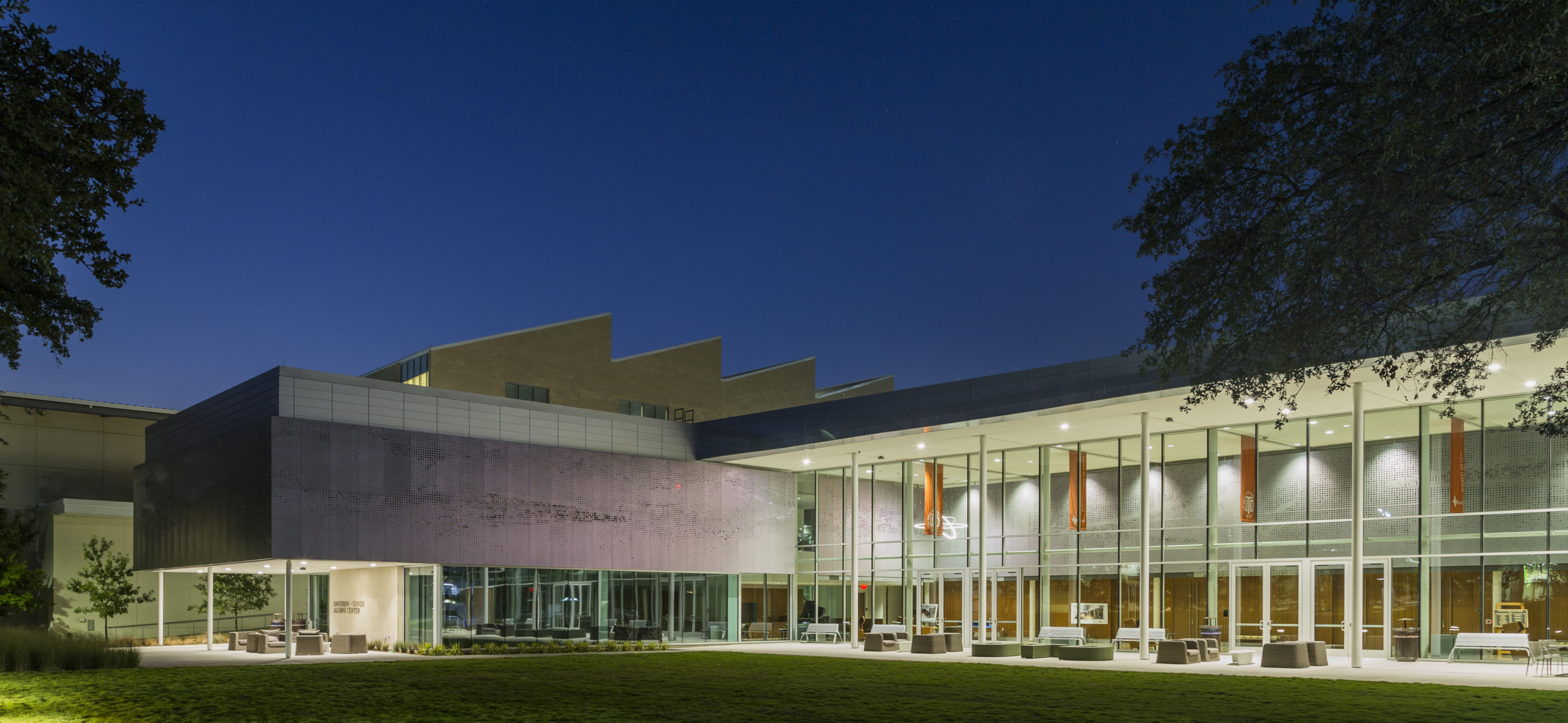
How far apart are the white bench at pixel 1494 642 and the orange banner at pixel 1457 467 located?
2.58 m

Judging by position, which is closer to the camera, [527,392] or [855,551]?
A: [855,551]

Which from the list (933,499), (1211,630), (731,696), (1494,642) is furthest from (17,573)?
(1494,642)

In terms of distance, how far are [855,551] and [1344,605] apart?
41.9 feet

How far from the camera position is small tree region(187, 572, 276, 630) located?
41.2m

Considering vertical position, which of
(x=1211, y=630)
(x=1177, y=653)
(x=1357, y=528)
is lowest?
(x=1211, y=630)

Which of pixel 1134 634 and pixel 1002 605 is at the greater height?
pixel 1134 634

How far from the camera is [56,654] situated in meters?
22.2

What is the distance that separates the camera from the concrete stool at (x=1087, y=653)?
2419 centimetres

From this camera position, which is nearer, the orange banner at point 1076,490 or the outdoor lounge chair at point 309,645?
the outdoor lounge chair at point 309,645

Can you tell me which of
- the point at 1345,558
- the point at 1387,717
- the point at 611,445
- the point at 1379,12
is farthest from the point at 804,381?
the point at 1379,12

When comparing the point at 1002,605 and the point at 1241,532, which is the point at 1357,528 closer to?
the point at 1241,532

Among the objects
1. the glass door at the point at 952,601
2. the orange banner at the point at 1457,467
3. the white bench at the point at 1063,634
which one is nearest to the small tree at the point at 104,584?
the glass door at the point at 952,601

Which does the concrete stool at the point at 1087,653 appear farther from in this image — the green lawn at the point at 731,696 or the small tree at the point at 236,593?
the small tree at the point at 236,593

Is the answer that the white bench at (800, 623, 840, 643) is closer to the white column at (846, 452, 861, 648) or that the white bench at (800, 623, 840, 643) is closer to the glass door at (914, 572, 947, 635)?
the white column at (846, 452, 861, 648)
